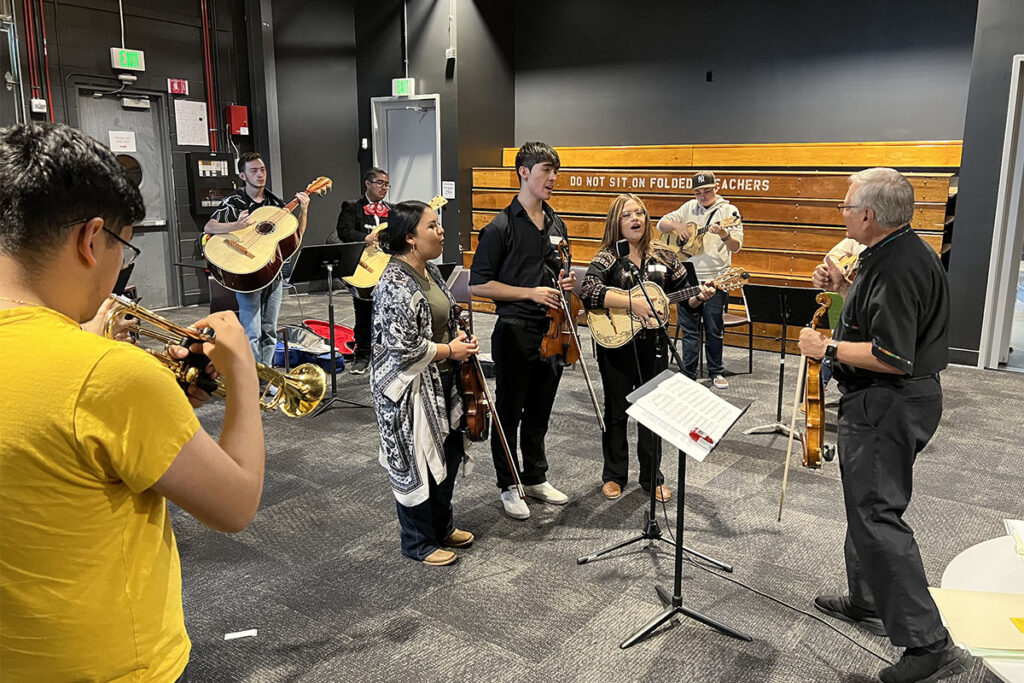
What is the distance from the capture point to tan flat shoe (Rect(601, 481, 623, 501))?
4238 millimetres

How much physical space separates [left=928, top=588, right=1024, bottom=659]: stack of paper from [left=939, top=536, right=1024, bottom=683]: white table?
0.57ft

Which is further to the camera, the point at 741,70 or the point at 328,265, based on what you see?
the point at 741,70

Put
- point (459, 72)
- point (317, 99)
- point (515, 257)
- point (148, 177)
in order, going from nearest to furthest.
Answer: point (515, 257), point (148, 177), point (459, 72), point (317, 99)

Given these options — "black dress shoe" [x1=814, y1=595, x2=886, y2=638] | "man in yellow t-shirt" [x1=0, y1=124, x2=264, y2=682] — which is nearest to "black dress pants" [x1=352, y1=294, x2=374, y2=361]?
"black dress shoe" [x1=814, y1=595, x2=886, y2=638]

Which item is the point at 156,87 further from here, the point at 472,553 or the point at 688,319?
the point at 472,553

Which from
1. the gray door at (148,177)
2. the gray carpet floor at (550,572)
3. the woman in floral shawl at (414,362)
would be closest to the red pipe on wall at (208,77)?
the gray door at (148,177)

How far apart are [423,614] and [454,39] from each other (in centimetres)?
847

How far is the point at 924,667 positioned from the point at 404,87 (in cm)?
948

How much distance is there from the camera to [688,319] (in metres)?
6.56

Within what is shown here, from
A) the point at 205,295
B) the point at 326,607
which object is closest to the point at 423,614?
the point at 326,607

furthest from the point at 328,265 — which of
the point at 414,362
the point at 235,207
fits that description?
the point at 414,362

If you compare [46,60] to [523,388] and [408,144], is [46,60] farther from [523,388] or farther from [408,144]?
[523,388]

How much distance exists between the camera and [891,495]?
2.71 meters

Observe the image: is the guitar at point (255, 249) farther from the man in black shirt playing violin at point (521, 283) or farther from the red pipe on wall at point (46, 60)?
the red pipe on wall at point (46, 60)
